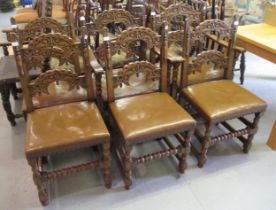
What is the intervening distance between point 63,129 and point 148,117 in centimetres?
49

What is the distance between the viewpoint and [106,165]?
1603mm

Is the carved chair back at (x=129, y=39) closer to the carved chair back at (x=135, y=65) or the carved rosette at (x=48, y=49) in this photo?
the carved chair back at (x=135, y=65)

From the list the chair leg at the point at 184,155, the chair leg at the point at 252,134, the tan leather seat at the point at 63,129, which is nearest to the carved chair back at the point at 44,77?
the tan leather seat at the point at 63,129

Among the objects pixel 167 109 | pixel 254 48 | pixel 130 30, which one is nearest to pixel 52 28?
pixel 130 30

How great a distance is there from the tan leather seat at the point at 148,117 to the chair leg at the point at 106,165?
0.14 m

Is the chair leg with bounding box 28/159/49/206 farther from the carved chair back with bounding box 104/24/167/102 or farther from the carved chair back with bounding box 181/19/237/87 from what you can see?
the carved chair back with bounding box 181/19/237/87

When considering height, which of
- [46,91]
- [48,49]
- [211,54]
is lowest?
[46,91]

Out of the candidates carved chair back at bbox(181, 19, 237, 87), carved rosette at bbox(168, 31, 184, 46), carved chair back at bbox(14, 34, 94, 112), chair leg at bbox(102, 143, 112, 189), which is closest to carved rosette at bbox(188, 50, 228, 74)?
carved chair back at bbox(181, 19, 237, 87)

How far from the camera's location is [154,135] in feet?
5.00

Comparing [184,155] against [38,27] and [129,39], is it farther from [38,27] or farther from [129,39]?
[38,27]

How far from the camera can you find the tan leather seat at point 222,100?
66.8 inches

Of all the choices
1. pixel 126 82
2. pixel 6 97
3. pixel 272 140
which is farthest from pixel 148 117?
pixel 6 97

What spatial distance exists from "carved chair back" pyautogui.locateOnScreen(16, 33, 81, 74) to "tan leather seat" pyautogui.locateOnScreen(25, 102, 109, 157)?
0.97 ft

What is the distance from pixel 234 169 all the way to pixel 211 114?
0.49m
